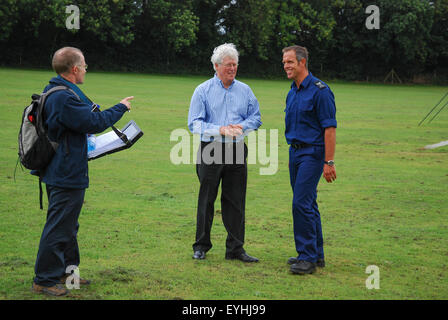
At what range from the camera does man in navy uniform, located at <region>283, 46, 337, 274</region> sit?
19.7 feet

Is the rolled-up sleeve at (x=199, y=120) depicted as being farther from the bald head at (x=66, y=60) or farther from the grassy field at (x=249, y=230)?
the bald head at (x=66, y=60)

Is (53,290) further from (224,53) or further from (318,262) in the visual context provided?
(224,53)

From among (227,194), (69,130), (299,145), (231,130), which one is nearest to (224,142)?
(231,130)

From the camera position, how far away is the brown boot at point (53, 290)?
506cm

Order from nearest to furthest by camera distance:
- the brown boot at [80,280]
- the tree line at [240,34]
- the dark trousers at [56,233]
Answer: the dark trousers at [56,233] → the brown boot at [80,280] → the tree line at [240,34]

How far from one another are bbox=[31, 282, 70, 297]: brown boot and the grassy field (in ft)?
A: 0.29

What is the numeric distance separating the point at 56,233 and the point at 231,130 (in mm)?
2094

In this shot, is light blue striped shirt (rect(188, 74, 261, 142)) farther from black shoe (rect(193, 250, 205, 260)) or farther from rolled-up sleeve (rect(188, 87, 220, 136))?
black shoe (rect(193, 250, 205, 260))

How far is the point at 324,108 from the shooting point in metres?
5.97

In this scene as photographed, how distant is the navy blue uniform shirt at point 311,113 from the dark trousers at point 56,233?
2.32 m

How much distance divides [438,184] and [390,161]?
280 centimetres

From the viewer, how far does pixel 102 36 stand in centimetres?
5259

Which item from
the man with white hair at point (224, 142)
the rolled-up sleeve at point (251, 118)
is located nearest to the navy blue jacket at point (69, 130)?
the man with white hair at point (224, 142)

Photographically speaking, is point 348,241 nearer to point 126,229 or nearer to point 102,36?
point 126,229
